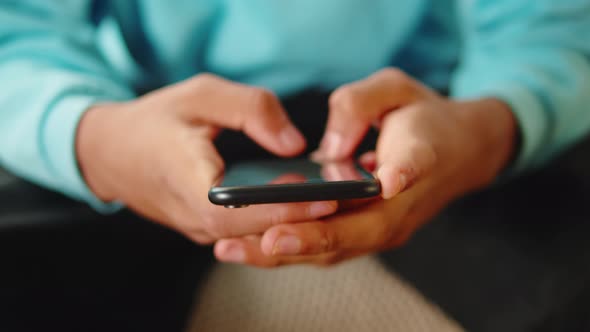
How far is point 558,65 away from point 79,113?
1.67 ft

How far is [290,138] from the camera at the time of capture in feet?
1.13

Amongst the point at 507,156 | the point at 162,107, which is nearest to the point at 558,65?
the point at 507,156

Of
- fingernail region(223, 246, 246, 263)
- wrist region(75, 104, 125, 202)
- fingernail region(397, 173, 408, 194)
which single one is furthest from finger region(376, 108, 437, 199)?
wrist region(75, 104, 125, 202)

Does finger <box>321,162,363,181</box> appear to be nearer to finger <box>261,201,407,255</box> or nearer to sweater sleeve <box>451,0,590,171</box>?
finger <box>261,201,407,255</box>

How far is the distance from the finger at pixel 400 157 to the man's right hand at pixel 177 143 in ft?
0.26

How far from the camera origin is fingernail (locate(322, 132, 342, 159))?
14.1 inches

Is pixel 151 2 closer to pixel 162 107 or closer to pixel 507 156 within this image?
pixel 162 107

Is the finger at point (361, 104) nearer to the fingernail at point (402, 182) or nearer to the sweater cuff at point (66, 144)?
the fingernail at point (402, 182)

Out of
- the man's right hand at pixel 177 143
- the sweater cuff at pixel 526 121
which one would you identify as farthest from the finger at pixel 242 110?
the sweater cuff at pixel 526 121

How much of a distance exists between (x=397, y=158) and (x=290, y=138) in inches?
4.6

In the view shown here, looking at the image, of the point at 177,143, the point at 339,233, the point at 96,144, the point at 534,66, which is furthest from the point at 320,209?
the point at 534,66

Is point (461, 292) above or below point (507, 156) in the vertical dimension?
below

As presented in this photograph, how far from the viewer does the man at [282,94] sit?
0.29 meters

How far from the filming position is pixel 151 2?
45 cm
